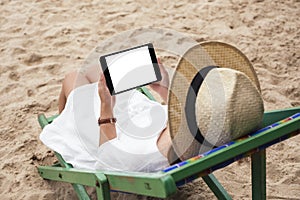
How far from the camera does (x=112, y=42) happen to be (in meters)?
3.26

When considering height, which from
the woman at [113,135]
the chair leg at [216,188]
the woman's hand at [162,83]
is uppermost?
the woman's hand at [162,83]

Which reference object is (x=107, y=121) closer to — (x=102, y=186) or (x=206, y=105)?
(x=102, y=186)

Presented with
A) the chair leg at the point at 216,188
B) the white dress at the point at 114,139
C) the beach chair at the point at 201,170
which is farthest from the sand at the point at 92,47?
the beach chair at the point at 201,170

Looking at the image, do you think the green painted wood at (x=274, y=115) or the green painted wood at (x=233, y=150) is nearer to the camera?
the green painted wood at (x=233, y=150)

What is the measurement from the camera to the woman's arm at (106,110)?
1815 millimetres

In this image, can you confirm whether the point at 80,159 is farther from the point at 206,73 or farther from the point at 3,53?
the point at 3,53

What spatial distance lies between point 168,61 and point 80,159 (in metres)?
1.31

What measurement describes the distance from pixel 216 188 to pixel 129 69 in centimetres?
61

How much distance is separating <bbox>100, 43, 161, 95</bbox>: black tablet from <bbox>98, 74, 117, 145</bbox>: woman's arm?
0.05 metres

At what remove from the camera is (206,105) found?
1484mm

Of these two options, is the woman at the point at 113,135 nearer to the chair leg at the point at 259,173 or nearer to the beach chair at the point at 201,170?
the beach chair at the point at 201,170

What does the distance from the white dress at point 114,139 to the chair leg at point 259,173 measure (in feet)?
1.00

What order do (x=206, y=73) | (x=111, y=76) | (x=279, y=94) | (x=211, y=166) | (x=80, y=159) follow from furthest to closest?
(x=279, y=94) < (x=80, y=159) < (x=111, y=76) < (x=206, y=73) < (x=211, y=166)


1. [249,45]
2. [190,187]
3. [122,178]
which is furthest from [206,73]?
[249,45]
